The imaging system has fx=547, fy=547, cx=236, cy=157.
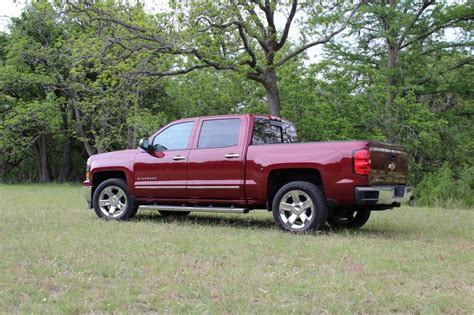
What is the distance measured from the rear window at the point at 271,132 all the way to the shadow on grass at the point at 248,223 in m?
1.50

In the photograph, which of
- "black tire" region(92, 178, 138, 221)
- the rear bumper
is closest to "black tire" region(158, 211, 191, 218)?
"black tire" region(92, 178, 138, 221)

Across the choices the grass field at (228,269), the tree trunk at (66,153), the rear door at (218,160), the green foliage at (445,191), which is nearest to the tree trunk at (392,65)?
the green foliage at (445,191)

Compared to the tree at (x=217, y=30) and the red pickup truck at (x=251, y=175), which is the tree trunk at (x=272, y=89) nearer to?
the tree at (x=217, y=30)

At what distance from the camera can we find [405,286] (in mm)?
5020

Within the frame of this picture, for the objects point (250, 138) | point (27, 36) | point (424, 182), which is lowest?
point (424, 182)

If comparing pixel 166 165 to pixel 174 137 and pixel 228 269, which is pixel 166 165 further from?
pixel 228 269

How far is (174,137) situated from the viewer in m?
9.80

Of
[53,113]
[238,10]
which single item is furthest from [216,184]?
[53,113]

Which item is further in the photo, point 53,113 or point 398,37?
point 53,113

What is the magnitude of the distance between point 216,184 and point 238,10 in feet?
27.1

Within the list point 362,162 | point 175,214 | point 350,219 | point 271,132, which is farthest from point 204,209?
point 362,162

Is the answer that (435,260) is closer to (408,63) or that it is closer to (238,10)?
(238,10)

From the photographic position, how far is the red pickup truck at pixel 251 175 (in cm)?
796

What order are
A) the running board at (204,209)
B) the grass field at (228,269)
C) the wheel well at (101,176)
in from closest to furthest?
the grass field at (228,269) < the running board at (204,209) < the wheel well at (101,176)
